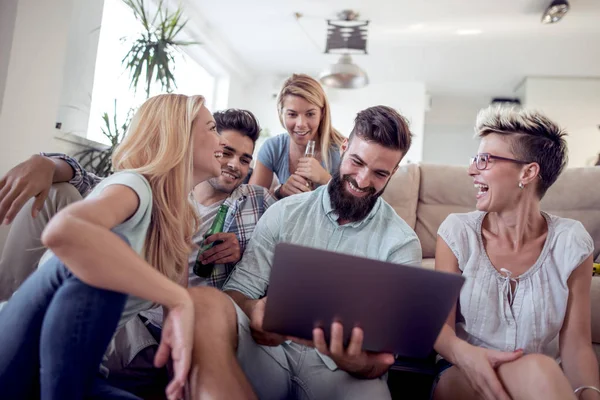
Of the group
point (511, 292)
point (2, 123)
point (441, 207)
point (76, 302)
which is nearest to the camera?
point (76, 302)

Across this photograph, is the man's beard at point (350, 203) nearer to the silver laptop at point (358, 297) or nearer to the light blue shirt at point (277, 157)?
the silver laptop at point (358, 297)

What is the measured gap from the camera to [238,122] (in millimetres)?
1953

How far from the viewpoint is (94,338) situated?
95 cm

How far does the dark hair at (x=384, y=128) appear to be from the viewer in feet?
5.09

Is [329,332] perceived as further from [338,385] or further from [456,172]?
[456,172]

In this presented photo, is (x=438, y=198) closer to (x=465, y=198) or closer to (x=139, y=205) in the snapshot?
(x=465, y=198)

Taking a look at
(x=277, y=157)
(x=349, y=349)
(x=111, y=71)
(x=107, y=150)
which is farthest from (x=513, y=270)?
(x=111, y=71)

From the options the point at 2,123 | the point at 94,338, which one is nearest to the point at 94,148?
the point at 2,123

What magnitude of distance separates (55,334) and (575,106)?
6418 mm

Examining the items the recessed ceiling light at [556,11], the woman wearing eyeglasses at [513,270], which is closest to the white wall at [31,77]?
the woman wearing eyeglasses at [513,270]

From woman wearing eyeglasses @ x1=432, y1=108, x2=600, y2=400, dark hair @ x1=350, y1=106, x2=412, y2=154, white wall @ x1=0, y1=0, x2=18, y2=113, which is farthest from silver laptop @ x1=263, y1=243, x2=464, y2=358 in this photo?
white wall @ x1=0, y1=0, x2=18, y2=113

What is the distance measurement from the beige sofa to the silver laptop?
4.52ft

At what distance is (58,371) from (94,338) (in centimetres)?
9

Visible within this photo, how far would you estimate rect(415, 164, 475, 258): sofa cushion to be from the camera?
246cm
